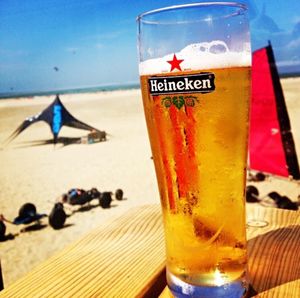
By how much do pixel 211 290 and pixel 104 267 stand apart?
178 millimetres

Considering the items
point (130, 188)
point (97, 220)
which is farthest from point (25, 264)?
point (130, 188)

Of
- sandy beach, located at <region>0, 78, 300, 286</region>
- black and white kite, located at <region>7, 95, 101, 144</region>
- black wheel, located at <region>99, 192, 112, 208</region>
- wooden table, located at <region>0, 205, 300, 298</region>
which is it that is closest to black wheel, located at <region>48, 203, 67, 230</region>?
sandy beach, located at <region>0, 78, 300, 286</region>

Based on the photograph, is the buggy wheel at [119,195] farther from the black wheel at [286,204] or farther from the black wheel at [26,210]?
the black wheel at [286,204]

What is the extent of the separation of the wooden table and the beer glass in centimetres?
5

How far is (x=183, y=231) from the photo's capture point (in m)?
0.51

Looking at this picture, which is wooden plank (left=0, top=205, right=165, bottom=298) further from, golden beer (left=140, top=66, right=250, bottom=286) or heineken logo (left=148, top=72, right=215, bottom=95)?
heineken logo (left=148, top=72, right=215, bottom=95)

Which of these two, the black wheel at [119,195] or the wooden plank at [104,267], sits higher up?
the wooden plank at [104,267]

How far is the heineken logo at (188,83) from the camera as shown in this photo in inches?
18.1

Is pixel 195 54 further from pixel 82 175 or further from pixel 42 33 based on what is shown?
pixel 42 33

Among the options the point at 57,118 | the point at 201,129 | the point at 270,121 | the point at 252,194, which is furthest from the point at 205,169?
the point at 57,118

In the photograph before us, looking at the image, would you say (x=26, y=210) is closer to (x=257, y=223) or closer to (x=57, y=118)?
(x=257, y=223)

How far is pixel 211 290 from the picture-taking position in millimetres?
481

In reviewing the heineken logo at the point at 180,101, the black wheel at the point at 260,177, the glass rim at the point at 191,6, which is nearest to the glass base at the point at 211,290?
the heineken logo at the point at 180,101

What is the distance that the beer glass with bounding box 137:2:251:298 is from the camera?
1.53 feet
